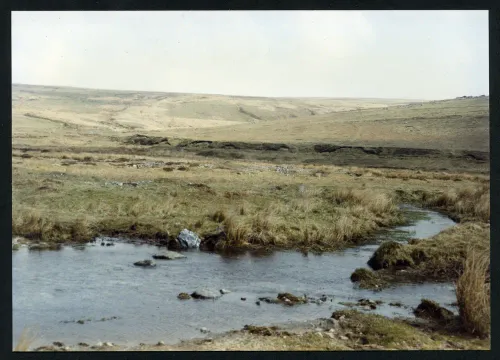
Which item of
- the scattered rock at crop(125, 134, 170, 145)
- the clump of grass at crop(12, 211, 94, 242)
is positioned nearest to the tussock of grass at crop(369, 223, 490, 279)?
the clump of grass at crop(12, 211, 94, 242)

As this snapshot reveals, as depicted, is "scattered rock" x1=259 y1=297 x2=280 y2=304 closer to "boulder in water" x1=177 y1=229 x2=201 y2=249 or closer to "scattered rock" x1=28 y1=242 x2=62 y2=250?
"boulder in water" x1=177 y1=229 x2=201 y2=249

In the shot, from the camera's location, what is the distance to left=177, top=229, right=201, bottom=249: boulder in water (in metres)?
18.4

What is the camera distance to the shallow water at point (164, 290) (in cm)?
1200

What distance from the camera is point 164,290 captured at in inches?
559

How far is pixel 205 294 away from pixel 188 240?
4.89 meters

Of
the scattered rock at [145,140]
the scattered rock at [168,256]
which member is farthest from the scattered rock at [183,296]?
the scattered rock at [145,140]

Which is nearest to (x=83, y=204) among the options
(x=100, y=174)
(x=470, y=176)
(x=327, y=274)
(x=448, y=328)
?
(x=100, y=174)

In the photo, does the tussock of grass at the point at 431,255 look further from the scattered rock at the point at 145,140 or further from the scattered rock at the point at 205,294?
the scattered rock at the point at 145,140

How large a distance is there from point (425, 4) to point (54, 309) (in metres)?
9.64

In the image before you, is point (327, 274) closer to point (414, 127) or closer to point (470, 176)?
point (470, 176)

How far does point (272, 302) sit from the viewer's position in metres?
13.6

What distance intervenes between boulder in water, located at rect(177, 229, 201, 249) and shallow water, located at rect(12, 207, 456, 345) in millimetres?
643

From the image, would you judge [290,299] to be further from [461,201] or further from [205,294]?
[461,201]

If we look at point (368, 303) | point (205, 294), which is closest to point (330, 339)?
point (368, 303)
